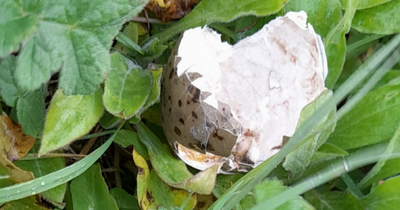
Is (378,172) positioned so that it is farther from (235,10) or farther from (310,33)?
(235,10)

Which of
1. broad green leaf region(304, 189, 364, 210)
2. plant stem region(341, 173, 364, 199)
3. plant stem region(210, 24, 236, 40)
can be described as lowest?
broad green leaf region(304, 189, 364, 210)

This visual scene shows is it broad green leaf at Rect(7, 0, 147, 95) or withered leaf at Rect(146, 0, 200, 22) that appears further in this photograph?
withered leaf at Rect(146, 0, 200, 22)

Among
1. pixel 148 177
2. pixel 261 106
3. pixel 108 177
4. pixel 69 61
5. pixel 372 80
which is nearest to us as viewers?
pixel 372 80

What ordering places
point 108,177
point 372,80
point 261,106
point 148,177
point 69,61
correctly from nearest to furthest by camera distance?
point 372,80 → point 69,61 → point 261,106 → point 148,177 → point 108,177

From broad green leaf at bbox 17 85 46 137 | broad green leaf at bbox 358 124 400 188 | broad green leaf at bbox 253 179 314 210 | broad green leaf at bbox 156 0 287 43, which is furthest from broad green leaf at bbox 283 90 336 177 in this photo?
broad green leaf at bbox 17 85 46 137

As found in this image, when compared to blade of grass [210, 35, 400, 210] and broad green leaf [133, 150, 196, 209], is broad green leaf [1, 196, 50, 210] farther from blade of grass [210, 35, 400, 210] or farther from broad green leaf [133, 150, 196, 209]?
blade of grass [210, 35, 400, 210]

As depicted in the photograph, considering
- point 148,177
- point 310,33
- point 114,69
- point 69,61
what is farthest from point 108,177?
point 310,33

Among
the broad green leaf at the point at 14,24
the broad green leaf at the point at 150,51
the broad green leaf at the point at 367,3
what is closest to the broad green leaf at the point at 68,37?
the broad green leaf at the point at 14,24
